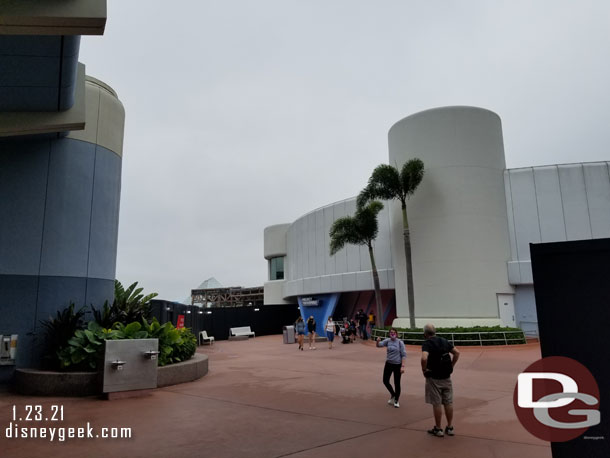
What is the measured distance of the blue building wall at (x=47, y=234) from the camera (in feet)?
37.9

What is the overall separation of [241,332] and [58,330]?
78.8 feet

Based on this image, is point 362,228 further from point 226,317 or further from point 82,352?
point 82,352

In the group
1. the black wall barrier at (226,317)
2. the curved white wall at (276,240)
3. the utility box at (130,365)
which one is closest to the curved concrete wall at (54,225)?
the utility box at (130,365)

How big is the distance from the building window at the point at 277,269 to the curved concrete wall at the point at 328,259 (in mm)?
4518

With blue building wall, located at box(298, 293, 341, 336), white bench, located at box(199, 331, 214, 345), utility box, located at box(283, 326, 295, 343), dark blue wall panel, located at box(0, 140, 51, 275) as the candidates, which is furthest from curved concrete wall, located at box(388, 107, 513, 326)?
dark blue wall panel, located at box(0, 140, 51, 275)

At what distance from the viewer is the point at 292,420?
7.50m

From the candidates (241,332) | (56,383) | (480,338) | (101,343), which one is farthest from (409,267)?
(56,383)

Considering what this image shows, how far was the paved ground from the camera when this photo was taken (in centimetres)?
586

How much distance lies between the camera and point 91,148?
520 inches

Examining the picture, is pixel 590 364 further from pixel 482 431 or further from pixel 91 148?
pixel 91 148

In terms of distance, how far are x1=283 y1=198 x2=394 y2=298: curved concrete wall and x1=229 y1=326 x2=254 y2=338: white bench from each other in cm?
664

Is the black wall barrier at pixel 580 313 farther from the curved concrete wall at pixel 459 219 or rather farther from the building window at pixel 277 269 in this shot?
the building window at pixel 277 269

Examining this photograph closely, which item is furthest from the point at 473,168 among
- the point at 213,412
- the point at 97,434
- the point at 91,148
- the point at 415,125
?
the point at 97,434

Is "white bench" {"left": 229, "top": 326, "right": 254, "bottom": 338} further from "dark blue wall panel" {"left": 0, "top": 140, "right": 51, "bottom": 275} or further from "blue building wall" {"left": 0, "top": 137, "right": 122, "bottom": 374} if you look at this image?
"dark blue wall panel" {"left": 0, "top": 140, "right": 51, "bottom": 275}
